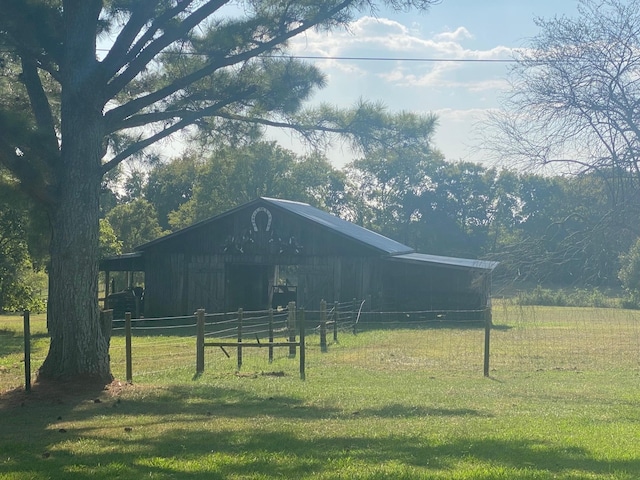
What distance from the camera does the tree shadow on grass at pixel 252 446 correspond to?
6.36 m

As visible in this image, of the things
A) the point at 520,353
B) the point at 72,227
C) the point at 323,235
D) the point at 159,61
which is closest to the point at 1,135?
the point at 72,227

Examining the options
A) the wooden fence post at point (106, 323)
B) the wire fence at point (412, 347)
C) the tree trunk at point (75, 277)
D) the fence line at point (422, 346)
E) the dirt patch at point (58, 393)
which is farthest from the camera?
the fence line at point (422, 346)

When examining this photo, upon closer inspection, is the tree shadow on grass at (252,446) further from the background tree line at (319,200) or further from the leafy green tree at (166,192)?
the leafy green tree at (166,192)

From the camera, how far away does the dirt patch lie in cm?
1086

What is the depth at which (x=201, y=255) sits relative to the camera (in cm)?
3362

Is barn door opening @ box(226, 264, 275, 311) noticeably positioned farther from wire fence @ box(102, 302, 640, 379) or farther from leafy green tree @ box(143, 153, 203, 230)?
leafy green tree @ box(143, 153, 203, 230)

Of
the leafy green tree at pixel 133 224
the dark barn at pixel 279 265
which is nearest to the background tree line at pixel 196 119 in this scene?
the dark barn at pixel 279 265

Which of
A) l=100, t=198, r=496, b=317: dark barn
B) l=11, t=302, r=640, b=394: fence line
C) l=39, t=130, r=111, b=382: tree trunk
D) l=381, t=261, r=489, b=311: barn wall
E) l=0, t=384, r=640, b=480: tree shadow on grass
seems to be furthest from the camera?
l=100, t=198, r=496, b=317: dark barn

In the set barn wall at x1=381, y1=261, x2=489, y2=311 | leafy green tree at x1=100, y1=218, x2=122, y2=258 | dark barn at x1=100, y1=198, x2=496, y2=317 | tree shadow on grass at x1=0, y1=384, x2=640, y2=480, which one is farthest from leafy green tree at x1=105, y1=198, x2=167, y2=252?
tree shadow on grass at x1=0, y1=384, x2=640, y2=480

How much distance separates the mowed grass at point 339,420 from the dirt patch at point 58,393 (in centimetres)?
5

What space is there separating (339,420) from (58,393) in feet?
15.2

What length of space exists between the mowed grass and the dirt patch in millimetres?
49

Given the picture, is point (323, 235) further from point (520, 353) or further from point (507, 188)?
point (520, 353)

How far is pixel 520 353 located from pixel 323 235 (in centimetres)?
1422
